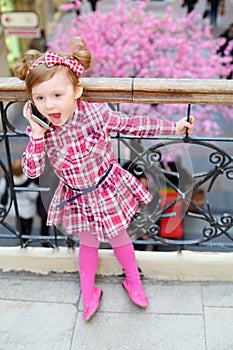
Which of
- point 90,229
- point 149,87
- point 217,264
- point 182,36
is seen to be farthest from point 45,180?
point 182,36

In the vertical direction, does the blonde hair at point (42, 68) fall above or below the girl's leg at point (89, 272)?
above

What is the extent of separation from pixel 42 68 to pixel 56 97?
0.42 ft

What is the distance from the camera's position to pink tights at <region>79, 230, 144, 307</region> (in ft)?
8.16

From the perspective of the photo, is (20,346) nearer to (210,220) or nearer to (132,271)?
(132,271)

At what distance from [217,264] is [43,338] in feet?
3.16

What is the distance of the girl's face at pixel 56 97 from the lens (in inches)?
77.5

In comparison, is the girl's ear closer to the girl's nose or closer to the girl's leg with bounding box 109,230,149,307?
the girl's nose

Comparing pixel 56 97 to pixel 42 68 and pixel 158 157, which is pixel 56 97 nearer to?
pixel 42 68

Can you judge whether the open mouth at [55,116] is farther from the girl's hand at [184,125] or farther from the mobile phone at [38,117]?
the girl's hand at [184,125]

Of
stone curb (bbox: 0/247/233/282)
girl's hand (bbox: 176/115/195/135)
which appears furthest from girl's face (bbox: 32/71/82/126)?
stone curb (bbox: 0/247/233/282)

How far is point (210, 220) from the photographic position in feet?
8.37

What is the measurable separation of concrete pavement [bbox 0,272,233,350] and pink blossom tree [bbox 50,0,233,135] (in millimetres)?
3471

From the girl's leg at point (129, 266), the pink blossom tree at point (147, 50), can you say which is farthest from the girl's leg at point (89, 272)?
the pink blossom tree at point (147, 50)

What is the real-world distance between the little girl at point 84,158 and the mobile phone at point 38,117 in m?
0.02
